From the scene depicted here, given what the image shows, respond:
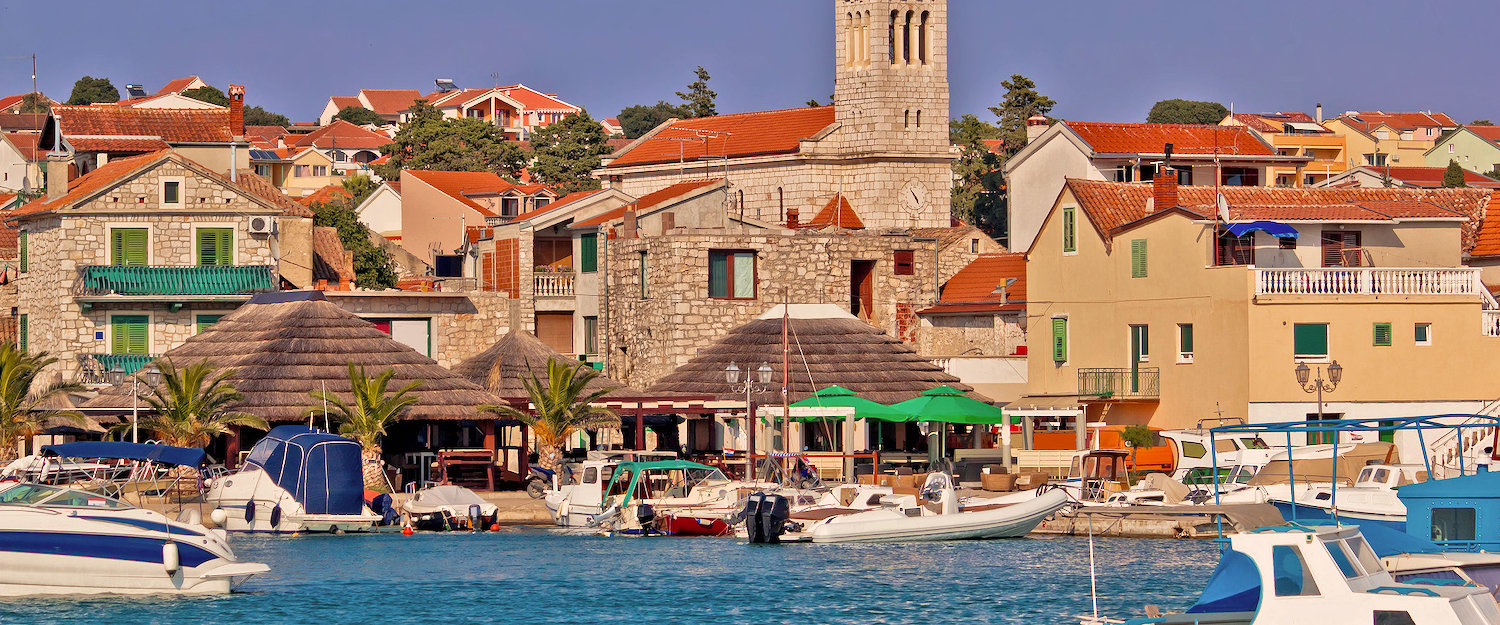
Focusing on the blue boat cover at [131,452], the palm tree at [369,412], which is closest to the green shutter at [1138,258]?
the palm tree at [369,412]

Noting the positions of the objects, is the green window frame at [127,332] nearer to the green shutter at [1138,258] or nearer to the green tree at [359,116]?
the green shutter at [1138,258]

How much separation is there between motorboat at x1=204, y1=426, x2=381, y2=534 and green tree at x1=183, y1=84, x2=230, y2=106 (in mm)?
106876

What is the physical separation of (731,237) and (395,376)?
Result: 12.9 meters

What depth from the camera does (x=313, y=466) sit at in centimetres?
3838

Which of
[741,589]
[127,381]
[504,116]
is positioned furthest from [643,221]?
[504,116]

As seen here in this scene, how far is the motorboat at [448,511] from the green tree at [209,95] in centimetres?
10622

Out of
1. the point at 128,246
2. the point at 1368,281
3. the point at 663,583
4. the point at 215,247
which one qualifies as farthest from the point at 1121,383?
the point at 128,246

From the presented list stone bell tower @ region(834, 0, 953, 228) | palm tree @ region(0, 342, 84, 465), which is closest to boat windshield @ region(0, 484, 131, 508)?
palm tree @ region(0, 342, 84, 465)

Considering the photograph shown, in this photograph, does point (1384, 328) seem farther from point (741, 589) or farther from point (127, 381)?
point (127, 381)

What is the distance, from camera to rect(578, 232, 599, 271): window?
2307 inches

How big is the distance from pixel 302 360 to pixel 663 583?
49.2ft

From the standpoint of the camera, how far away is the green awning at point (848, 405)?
43906mm

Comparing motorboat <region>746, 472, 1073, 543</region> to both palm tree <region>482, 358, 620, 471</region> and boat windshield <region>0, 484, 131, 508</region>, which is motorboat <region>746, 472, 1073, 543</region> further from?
boat windshield <region>0, 484, 131, 508</region>

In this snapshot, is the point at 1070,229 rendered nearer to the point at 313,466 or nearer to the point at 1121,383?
the point at 1121,383
